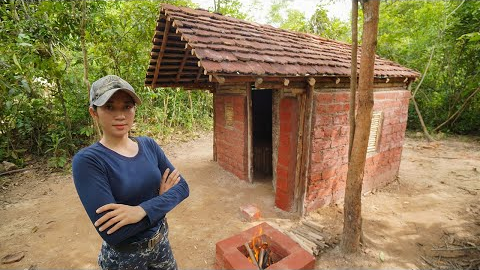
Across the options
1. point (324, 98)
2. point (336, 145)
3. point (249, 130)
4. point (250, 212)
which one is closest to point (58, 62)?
point (249, 130)

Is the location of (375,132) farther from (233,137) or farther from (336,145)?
(233,137)

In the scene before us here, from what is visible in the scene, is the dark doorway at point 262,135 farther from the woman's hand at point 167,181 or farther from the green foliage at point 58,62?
the woman's hand at point 167,181

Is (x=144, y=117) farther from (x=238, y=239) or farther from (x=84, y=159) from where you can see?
(x=84, y=159)

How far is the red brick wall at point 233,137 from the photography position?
6.09 meters

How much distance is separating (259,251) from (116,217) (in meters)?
2.34

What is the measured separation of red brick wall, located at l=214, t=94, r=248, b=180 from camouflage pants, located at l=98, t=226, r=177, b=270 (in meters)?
4.29

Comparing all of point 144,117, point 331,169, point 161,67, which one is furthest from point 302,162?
point 144,117

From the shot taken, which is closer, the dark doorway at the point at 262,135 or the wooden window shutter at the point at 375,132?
the wooden window shutter at the point at 375,132

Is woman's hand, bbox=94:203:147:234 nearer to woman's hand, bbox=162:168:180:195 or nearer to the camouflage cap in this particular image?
woman's hand, bbox=162:168:180:195

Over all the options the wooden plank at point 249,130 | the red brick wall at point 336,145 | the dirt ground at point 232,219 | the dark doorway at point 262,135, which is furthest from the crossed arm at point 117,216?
the dark doorway at point 262,135

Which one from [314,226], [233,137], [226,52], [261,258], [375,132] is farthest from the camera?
[233,137]

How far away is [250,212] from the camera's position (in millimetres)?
4680

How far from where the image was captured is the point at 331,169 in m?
4.95

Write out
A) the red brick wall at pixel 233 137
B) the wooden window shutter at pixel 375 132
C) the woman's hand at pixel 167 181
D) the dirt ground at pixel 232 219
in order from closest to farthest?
the woman's hand at pixel 167 181
the dirt ground at pixel 232 219
the wooden window shutter at pixel 375 132
the red brick wall at pixel 233 137
